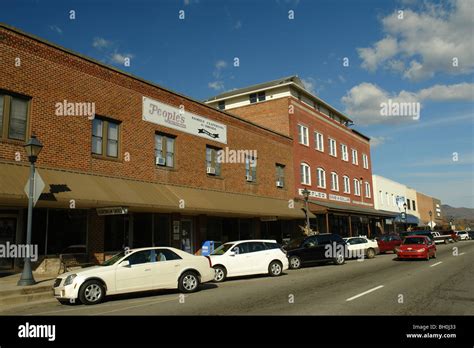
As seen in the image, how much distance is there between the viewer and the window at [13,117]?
48.9 feet

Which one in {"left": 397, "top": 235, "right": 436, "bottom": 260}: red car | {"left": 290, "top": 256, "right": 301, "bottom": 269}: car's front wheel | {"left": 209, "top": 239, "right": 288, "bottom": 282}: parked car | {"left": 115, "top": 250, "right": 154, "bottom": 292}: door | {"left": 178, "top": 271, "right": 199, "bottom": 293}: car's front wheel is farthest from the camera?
{"left": 397, "top": 235, "right": 436, "bottom": 260}: red car

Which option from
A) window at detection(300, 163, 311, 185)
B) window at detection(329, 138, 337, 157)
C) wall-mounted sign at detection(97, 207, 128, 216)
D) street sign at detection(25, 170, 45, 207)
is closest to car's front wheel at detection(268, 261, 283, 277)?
wall-mounted sign at detection(97, 207, 128, 216)

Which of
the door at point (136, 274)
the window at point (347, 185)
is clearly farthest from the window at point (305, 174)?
the door at point (136, 274)

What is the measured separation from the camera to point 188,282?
12945mm

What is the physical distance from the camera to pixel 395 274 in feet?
51.9

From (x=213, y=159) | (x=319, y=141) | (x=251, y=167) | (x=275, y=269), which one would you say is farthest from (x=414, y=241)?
(x=319, y=141)

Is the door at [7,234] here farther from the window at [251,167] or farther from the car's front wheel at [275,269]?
the window at [251,167]

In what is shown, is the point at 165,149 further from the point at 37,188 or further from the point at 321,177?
the point at 321,177

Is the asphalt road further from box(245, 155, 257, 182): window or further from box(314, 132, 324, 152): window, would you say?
box(314, 132, 324, 152): window

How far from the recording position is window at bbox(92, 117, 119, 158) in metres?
18.2

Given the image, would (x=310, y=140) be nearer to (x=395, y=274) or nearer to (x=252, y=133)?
(x=252, y=133)

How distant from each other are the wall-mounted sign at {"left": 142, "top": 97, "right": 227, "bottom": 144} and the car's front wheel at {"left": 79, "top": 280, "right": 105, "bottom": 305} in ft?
35.0

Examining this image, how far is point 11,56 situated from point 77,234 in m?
7.00

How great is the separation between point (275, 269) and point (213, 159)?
9.22 meters
